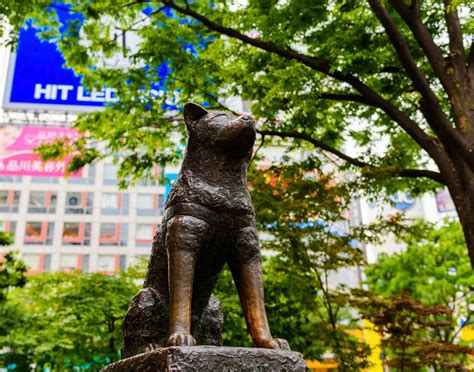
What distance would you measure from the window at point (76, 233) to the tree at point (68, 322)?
1550 centimetres

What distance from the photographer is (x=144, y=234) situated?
2812 centimetres

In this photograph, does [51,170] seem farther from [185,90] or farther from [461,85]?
[461,85]

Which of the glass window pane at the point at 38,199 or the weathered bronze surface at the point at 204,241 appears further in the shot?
the glass window pane at the point at 38,199

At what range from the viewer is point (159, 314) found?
2582 millimetres

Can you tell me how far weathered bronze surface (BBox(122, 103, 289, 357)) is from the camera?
244 centimetres

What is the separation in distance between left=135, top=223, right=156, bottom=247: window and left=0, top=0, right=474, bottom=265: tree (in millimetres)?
18669

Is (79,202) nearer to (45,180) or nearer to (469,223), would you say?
(45,180)

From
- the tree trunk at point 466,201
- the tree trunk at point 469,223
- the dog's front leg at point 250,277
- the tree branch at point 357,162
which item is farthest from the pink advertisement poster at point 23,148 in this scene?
the dog's front leg at point 250,277

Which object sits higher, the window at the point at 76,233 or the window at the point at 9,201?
the window at the point at 9,201

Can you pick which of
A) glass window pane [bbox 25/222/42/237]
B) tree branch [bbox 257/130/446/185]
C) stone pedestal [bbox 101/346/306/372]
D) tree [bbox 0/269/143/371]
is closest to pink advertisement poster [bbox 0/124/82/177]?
glass window pane [bbox 25/222/42/237]

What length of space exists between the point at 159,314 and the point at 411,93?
737cm

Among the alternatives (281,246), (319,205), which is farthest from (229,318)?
(319,205)

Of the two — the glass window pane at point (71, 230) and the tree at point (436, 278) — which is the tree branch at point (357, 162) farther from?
the glass window pane at point (71, 230)

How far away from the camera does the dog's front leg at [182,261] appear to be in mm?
2318
